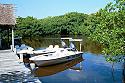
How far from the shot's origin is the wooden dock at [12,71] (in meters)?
17.3

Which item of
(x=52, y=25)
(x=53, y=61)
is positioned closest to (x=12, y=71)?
(x=53, y=61)

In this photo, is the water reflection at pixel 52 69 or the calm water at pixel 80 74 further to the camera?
the water reflection at pixel 52 69

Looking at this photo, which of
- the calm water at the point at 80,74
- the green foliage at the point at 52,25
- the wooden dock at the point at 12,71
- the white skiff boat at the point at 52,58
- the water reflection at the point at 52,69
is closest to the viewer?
the wooden dock at the point at 12,71

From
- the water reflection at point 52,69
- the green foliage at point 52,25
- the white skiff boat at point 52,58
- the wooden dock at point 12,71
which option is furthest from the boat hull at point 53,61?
the green foliage at point 52,25

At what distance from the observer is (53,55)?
108ft

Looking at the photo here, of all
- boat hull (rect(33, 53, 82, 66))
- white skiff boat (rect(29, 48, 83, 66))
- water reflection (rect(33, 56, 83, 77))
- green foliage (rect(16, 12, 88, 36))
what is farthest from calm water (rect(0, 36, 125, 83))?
green foliage (rect(16, 12, 88, 36))

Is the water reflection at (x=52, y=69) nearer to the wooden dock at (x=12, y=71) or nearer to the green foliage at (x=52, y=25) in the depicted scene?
the wooden dock at (x=12, y=71)

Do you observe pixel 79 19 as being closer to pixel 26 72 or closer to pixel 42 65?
pixel 42 65

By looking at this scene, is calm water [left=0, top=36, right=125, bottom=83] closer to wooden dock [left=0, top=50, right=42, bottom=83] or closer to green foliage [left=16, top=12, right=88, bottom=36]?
wooden dock [left=0, top=50, right=42, bottom=83]

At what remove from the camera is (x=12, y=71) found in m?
19.9

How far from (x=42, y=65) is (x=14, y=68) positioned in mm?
10400

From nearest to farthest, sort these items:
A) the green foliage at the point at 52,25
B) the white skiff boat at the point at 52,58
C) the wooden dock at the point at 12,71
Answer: the wooden dock at the point at 12,71
the white skiff boat at the point at 52,58
the green foliage at the point at 52,25

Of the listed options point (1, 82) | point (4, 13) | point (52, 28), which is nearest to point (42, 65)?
point (4, 13)

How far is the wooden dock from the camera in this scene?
17.3 metres
